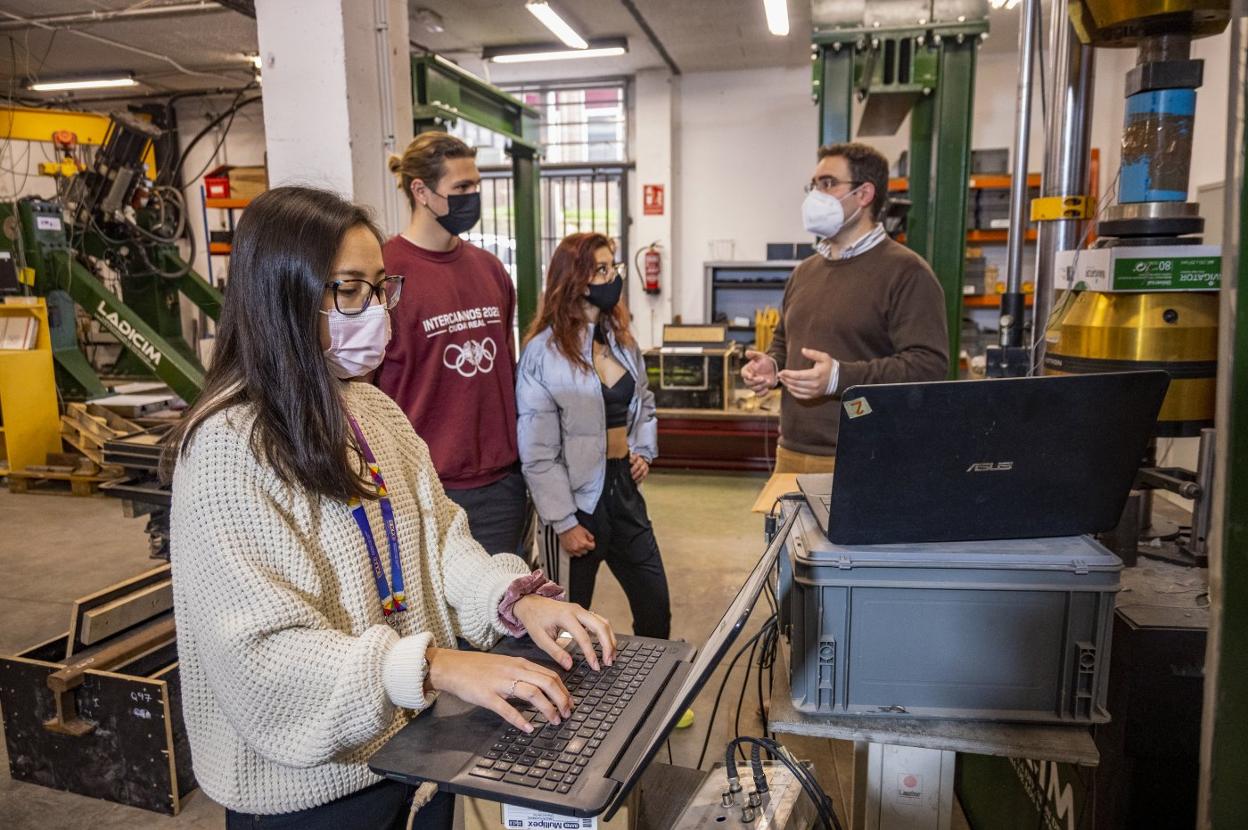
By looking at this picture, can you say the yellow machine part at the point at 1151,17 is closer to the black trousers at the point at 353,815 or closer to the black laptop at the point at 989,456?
the black laptop at the point at 989,456

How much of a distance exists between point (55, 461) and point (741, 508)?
440 centimetres

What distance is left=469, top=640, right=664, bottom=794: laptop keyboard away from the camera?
83cm

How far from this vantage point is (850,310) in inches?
86.7

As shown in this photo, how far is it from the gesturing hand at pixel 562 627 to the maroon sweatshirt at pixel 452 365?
1026 mm

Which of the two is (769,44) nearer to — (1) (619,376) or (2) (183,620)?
(1) (619,376)

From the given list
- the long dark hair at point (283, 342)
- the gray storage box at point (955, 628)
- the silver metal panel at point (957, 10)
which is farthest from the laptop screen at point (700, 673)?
the silver metal panel at point (957, 10)

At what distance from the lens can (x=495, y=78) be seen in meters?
8.37

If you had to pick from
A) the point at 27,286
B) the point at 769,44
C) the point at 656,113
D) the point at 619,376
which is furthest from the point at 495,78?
the point at 619,376

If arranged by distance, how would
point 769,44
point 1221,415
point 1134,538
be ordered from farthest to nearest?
point 769,44 < point 1134,538 < point 1221,415

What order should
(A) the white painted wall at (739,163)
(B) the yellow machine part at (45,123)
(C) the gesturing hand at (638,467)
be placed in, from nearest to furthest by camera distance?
(C) the gesturing hand at (638,467), (B) the yellow machine part at (45,123), (A) the white painted wall at (739,163)

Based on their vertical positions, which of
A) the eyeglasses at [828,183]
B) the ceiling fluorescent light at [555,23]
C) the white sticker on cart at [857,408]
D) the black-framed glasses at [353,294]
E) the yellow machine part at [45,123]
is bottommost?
the white sticker on cart at [857,408]

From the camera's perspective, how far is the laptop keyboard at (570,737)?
2.72ft

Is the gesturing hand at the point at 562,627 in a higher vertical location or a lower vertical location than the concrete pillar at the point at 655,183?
lower

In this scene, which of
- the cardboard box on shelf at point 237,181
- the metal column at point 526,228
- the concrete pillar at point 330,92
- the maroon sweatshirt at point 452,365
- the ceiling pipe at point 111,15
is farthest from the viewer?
the cardboard box on shelf at point 237,181
